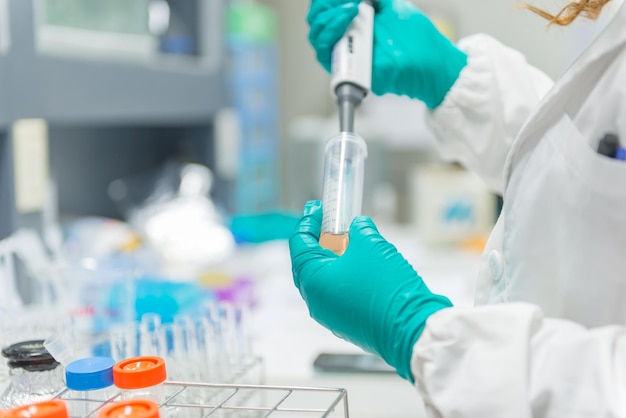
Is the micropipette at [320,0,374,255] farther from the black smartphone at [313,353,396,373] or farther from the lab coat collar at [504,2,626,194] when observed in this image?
the black smartphone at [313,353,396,373]

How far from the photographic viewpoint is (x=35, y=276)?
1.30 m

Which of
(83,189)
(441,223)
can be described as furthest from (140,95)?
Result: (441,223)

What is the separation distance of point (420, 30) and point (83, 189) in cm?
137

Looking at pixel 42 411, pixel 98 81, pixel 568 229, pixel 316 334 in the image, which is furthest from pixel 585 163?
pixel 98 81

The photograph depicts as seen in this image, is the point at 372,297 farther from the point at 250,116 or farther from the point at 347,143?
the point at 250,116

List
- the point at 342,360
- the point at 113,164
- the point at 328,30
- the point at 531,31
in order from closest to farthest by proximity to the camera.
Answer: the point at 328,30 < the point at 342,360 < the point at 113,164 < the point at 531,31

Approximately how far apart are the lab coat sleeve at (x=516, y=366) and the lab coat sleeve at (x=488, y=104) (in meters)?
0.51

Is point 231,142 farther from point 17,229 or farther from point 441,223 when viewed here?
point 17,229

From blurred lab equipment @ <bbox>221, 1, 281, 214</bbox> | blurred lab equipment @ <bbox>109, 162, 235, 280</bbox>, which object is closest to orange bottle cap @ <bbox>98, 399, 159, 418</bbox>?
blurred lab equipment @ <bbox>109, 162, 235, 280</bbox>

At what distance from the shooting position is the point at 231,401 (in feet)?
2.96

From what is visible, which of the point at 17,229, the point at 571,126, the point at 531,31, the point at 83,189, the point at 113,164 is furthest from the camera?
the point at 531,31

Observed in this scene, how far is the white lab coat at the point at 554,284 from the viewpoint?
61 cm

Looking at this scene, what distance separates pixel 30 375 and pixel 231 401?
0.25m

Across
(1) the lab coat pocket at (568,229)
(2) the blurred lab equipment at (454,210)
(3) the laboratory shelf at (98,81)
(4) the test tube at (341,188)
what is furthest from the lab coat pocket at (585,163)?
(2) the blurred lab equipment at (454,210)
